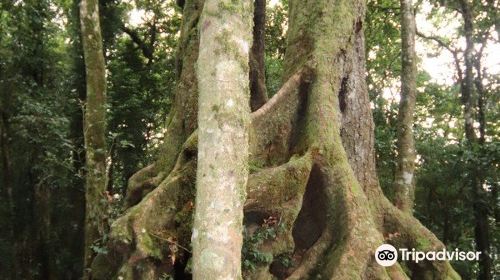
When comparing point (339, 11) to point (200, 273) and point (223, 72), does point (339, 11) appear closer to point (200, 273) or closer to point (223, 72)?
point (223, 72)

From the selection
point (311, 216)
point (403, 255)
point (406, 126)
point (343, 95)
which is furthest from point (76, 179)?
point (403, 255)

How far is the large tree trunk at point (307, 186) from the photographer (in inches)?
196

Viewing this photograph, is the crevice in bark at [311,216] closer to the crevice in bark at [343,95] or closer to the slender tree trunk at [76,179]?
the crevice in bark at [343,95]

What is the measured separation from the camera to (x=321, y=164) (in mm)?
5762

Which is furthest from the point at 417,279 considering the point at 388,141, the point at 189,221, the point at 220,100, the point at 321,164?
the point at 388,141

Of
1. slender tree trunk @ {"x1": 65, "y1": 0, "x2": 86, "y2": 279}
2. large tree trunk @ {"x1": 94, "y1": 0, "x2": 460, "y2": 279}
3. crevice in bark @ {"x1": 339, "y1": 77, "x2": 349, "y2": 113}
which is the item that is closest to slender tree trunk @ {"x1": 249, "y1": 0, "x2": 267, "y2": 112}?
large tree trunk @ {"x1": 94, "y1": 0, "x2": 460, "y2": 279}

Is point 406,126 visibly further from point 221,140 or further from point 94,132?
point 221,140

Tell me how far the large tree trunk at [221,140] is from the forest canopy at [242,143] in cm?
1

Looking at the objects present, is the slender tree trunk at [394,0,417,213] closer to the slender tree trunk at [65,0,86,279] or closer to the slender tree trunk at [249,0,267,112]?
the slender tree trunk at [249,0,267,112]

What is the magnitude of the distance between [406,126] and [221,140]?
18.7ft

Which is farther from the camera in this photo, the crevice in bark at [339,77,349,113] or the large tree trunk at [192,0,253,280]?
the crevice in bark at [339,77,349,113]

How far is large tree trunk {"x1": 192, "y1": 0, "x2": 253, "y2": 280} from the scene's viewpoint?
283 centimetres

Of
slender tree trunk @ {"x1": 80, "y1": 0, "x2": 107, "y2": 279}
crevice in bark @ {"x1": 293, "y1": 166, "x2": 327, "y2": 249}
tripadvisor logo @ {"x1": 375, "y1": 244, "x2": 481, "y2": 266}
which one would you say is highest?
slender tree trunk @ {"x1": 80, "y1": 0, "x2": 107, "y2": 279}

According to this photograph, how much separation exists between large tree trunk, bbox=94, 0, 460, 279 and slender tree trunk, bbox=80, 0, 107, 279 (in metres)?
1.49
